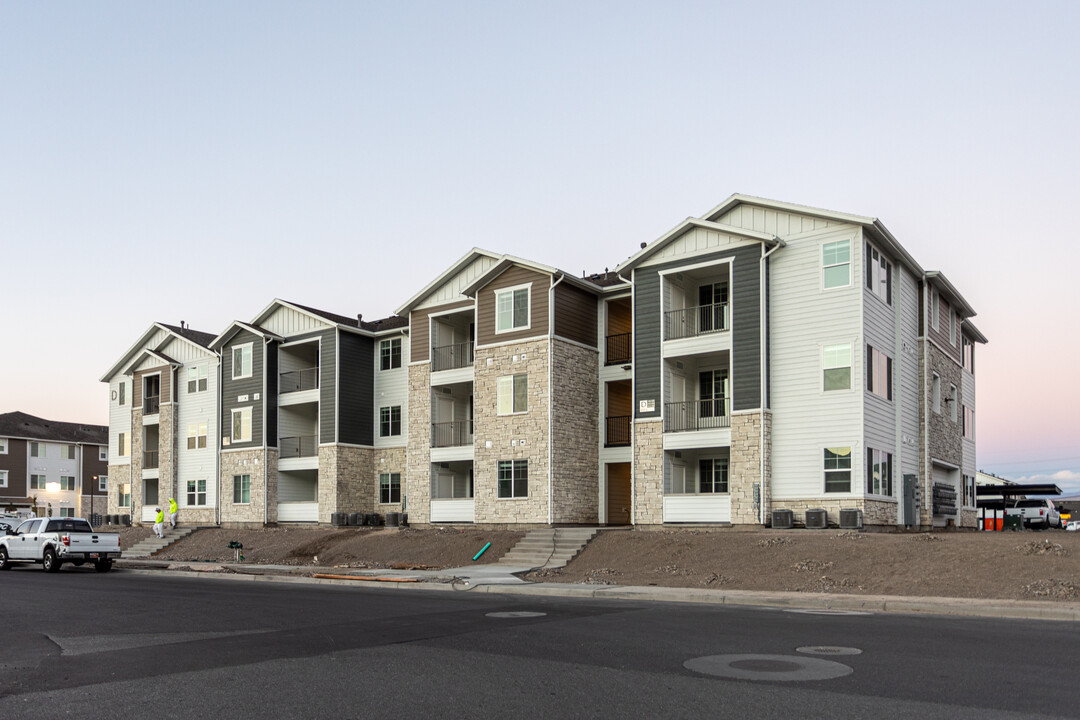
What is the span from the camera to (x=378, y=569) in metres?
28.5

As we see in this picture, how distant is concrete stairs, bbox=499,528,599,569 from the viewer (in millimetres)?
28344

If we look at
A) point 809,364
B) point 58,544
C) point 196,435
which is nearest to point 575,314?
point 809,364

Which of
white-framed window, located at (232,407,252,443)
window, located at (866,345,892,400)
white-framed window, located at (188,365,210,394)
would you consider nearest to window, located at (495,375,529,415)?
window, located at (866,345,892,400)

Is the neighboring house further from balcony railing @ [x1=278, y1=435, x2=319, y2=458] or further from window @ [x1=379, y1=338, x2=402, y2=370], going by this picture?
window @ [x1=379, y1=338, x2=402, y2=370]

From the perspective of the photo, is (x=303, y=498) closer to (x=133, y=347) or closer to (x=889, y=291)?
(x=133, y=347)

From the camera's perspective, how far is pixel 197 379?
154ft

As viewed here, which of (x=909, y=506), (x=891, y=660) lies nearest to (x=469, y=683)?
(x=891, y=660)

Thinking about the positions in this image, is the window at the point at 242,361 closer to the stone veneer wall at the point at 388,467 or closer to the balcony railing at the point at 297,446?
the balcony railing at the point at 297,446

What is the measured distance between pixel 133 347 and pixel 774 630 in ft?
146

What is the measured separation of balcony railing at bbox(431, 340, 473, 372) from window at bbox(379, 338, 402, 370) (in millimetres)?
3924

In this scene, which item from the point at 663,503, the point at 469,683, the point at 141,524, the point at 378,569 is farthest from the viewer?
the point at 141,524

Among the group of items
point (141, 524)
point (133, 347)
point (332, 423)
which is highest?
point (133, 347)

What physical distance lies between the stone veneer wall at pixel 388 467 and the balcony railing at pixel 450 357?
16.5 feet

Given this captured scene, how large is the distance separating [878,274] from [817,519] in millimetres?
7945
